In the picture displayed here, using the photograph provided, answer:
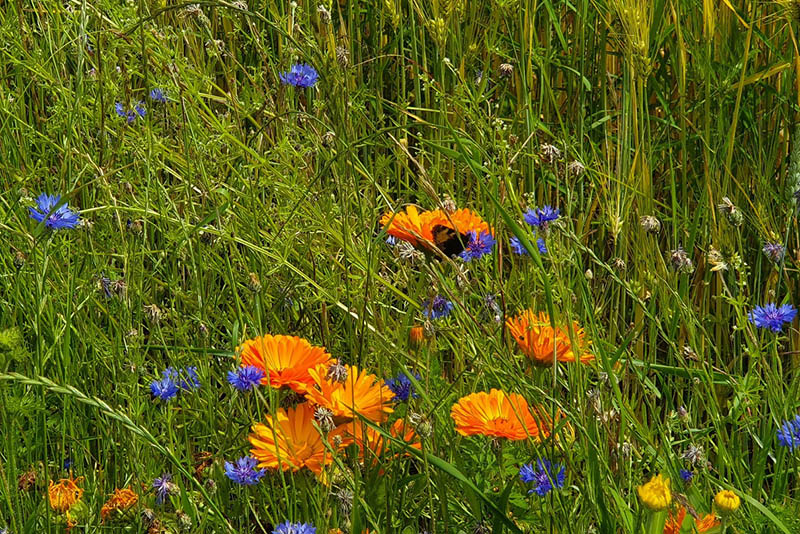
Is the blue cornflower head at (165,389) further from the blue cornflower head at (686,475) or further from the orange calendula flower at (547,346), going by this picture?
the blue cornflower head at (686,475)

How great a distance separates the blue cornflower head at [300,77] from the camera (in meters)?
1.83

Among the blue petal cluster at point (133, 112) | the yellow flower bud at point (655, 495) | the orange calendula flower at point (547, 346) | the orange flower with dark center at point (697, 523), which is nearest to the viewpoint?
the yellow flower bud at point (655, 495)

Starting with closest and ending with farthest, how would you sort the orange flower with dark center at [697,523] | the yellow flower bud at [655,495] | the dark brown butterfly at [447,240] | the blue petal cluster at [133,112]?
1. the yellow flower bud at [655,495]
2. the orange flower with dark center at [697,523]
3. the dark brown butterfly at [447,240]
4. the blue petal cluster at [133,112]

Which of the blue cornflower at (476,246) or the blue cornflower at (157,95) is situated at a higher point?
the blue cornflower at (157,95)

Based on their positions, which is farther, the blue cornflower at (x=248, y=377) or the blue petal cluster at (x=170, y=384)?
the blue petal cluster at (x=170, y=384)

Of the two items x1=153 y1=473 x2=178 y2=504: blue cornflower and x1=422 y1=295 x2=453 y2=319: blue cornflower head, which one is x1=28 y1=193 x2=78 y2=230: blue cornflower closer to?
x1=153 y1=473 x2=178 y2=504: blue cornflower

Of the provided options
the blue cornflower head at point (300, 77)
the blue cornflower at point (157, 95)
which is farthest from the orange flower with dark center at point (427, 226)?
the blue cornflower at point (157, 95)

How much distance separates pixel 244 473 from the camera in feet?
3.98

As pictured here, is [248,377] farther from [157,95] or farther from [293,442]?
[157,95]

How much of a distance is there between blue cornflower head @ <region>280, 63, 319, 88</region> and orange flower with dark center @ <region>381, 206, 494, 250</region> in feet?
1.66

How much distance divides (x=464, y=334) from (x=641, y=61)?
52cm

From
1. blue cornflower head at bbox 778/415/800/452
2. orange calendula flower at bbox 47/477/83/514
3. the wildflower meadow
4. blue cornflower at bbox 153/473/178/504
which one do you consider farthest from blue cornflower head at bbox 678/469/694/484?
orange calendula flower at bbox 47/477/83/514

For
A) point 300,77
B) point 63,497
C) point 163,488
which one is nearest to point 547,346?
point 163,488

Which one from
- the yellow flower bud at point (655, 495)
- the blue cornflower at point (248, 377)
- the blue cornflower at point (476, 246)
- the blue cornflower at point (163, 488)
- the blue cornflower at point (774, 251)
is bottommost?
the yellow flower bud at point (655, 495)
